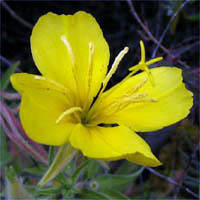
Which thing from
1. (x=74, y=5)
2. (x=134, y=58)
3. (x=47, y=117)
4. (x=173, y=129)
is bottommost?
(x=173, y=129)

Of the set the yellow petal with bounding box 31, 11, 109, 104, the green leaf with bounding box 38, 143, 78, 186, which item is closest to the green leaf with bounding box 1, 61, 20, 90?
the yellow petal with bounding box 31, 11, 109, 104

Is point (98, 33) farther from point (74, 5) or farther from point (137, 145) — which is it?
point (74, 5)

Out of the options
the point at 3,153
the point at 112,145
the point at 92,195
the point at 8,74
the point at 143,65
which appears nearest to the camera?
the point at 112,145

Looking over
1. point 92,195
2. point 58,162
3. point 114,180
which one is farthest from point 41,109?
point 114,180

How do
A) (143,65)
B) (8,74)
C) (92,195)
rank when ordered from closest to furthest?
(143,65)
(92,195)
(8,74)

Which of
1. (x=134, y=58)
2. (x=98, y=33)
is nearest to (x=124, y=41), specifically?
(x=134, y=58)

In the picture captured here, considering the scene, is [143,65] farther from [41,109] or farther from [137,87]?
[41,109]
